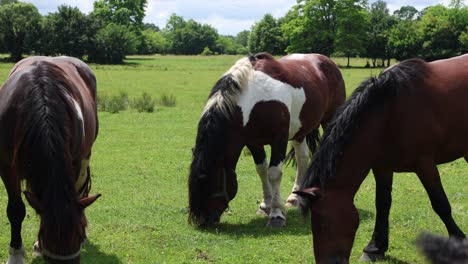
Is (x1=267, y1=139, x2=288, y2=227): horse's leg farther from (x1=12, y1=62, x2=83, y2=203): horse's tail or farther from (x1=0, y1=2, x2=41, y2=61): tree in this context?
(x1=0, y1=2, x2=41, y2=61): tree

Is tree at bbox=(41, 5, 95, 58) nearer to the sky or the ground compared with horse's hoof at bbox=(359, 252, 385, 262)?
nearer to the sky

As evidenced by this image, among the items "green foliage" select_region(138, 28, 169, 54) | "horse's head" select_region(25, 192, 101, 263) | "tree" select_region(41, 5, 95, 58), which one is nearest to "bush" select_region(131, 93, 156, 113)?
"horse's head" select_region(25, 192, 101, 263)

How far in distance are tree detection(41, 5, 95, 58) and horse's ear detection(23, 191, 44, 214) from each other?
5993 centimetres

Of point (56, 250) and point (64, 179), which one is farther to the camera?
point (64, 179)

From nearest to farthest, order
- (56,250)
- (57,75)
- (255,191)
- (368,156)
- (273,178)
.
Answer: (56,250), (368,156), (57,75), (273,178), (255,191)

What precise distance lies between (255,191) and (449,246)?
757 centimetres

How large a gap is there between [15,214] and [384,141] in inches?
147

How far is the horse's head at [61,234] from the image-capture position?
3699 mm

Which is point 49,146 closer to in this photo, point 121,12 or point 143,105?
point 143,105

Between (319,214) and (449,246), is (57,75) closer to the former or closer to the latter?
(319,214)

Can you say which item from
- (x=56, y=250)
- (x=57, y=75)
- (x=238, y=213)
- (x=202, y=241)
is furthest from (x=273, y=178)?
(x=56, y=250)

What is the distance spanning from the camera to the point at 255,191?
8656 mm

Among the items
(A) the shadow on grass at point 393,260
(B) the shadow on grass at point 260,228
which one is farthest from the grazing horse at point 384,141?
(B) the shadow on grass at point 260,228

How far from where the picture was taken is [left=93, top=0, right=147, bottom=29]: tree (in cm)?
9844
